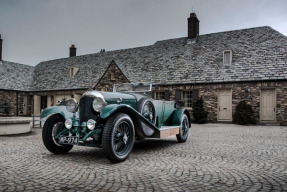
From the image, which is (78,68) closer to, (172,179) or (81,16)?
(81,16)

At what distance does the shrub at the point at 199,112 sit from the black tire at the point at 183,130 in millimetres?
8237

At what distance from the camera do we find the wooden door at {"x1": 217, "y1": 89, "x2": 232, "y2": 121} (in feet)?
53.3

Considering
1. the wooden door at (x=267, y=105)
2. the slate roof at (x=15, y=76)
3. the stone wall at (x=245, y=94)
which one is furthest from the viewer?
the slate roof at (x=15, y=76)

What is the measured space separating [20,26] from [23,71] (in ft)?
54.9

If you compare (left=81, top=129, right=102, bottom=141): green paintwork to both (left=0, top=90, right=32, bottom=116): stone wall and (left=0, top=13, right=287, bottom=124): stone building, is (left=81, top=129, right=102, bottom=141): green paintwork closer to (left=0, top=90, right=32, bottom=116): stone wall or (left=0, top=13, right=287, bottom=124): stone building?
(left=0, top=13, right=287, bottom=124): stone building

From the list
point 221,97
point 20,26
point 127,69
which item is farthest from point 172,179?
point 127,69

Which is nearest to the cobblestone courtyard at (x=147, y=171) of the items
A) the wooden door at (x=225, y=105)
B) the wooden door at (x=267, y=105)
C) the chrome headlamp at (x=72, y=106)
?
the chrome headlamp at (x=72, y=106)

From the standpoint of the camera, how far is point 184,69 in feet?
60.3

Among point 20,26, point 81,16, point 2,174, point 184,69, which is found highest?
point 81,16

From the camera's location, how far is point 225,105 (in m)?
16.4

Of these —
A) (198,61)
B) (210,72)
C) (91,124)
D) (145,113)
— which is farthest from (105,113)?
(198,61)

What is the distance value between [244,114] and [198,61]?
17.9 ft

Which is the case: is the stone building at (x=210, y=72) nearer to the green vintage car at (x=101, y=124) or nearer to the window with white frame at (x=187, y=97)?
the window with white frame at (x=187, y=97)

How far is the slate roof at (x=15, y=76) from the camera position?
79.8 ft
